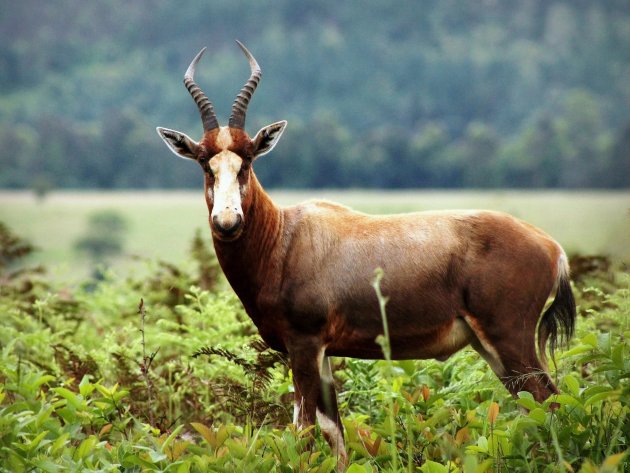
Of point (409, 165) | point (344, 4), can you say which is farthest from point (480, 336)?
point (344, 4)

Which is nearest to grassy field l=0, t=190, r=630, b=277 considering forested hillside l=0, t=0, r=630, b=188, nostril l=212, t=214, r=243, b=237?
forested hillside l=0, t=0, r=630, b=188

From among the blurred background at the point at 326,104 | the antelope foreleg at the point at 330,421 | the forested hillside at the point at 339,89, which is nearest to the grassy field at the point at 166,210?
the blurred background at the point at 326,104

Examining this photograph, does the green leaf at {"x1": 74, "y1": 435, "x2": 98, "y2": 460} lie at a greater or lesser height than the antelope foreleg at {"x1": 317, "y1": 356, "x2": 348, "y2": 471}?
greater

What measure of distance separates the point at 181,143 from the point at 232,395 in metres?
2.17

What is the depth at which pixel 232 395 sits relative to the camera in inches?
284

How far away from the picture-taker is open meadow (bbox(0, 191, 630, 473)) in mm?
5766

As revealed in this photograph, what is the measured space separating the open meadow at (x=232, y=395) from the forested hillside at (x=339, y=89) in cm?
4445

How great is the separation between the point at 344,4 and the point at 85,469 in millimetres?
123580

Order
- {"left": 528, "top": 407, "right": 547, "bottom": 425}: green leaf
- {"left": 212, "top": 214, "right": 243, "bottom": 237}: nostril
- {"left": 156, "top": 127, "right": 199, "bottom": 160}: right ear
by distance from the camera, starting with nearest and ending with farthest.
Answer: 1. {"left": 528, "top": 407, "right": 547, "bottom": 425}: green leaf
2. {"left": 212, "top": 214, "right": 243, "bottom": 237}: nostril
3. {"left": 156, "top": 127, "right": 199, "bottom": 160}: right ear

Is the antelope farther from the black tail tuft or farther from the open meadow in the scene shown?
the open meadow

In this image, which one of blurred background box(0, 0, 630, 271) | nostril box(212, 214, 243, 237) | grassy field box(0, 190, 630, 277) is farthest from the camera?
blurred background box(0, 0, 630, 271)

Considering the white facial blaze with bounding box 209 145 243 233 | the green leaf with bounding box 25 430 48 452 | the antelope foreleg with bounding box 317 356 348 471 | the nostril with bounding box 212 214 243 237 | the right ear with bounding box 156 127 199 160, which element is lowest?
the antelope foreleg with bounding box 317 356 348 471

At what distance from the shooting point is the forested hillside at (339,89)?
6881 cm

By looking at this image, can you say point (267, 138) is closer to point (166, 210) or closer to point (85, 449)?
point (85, 449)
